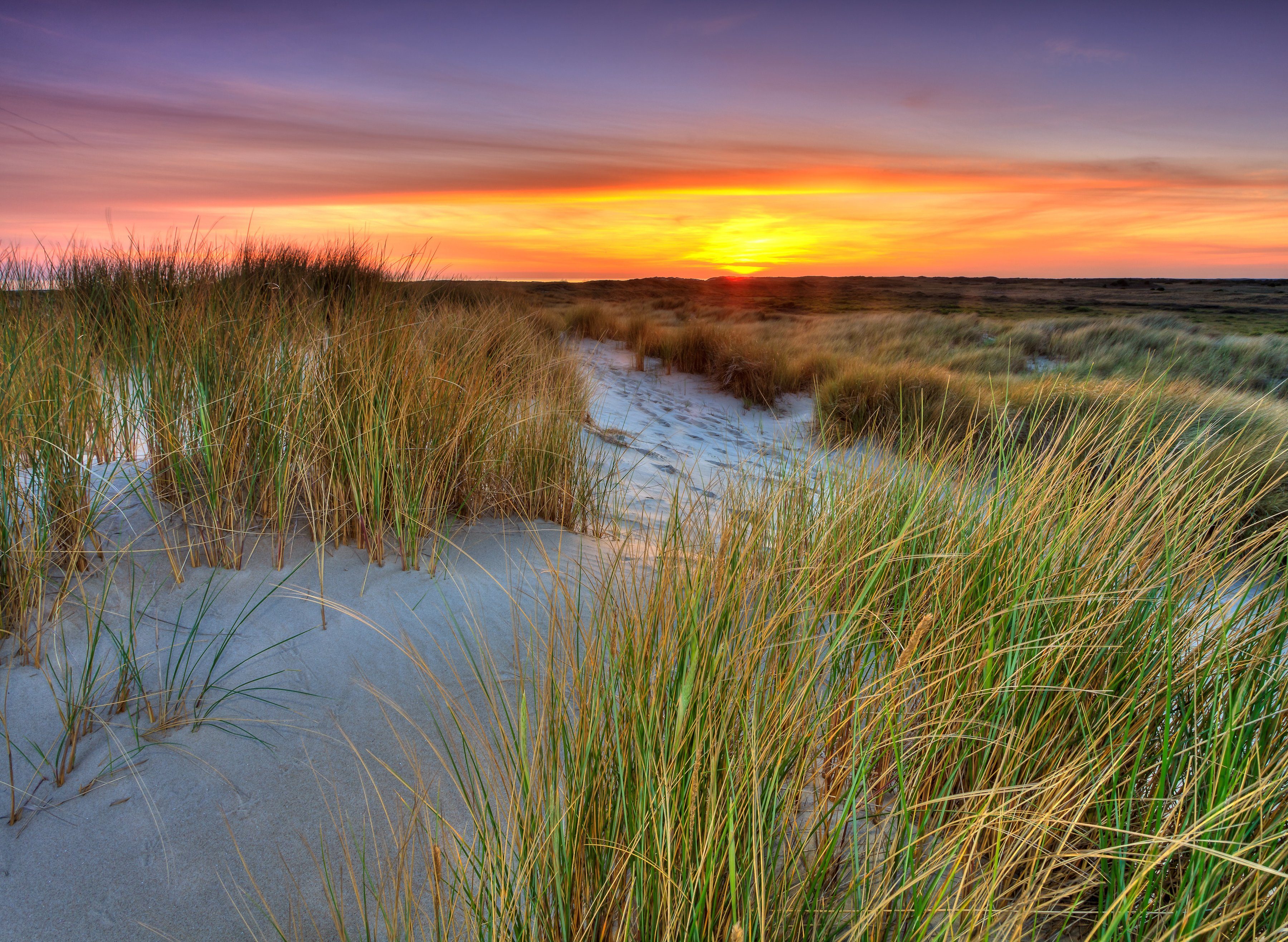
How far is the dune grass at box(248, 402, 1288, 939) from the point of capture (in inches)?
36.2

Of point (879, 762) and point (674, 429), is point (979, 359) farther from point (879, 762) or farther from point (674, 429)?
point (879, 762)

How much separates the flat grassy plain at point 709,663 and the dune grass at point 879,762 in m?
0.01

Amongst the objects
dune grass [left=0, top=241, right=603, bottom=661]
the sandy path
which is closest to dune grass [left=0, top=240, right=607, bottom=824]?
dune grass [left=0, top=241, right=603, bottom=661]

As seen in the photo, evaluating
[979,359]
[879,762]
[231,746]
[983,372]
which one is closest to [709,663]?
[879,762]

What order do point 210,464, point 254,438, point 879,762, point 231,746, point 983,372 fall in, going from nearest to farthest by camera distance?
point 879,762
point 231,746
point 210,464
point 254,438
point 983,372

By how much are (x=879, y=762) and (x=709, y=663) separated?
49 cm

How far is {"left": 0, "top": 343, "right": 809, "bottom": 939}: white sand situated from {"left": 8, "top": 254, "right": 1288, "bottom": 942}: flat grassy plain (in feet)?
0.16

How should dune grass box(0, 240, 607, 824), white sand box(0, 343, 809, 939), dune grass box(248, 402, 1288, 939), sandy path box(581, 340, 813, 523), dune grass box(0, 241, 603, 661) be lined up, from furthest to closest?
sandy path box(581, 340, 813, 523) → dune grass box(0, 241, 603, 661) → dune grass box(0, 240, 607, 824) → white sand box(0, 343, 809, 939) → dune grass box(248, 402, 1288, 939)

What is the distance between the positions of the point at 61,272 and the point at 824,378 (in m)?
6.70

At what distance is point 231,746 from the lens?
151cm

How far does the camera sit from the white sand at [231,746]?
48.5 inches

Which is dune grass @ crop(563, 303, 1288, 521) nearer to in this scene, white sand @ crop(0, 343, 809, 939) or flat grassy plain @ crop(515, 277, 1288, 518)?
flat grassy plain @ crop(515, 277, 1288, 518)

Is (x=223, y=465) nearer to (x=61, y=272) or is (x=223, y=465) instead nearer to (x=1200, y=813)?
(x=1200, y=813)

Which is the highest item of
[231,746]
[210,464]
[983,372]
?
[983,372]
